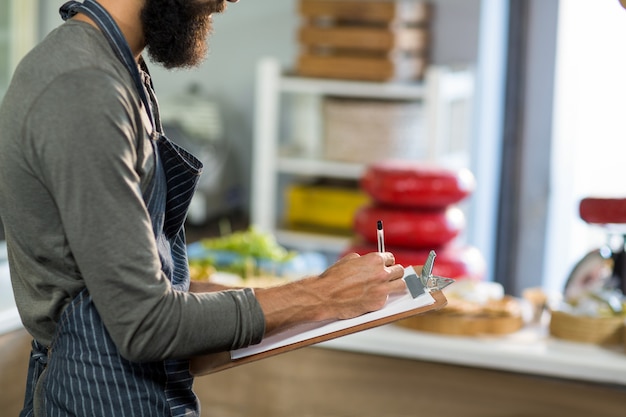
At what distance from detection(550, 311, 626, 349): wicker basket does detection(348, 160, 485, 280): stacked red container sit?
0.45 meters

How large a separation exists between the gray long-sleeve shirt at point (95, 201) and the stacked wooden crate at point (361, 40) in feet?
8.66

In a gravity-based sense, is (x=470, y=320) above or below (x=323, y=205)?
below

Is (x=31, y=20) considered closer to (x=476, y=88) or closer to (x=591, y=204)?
(x=476, y=88)

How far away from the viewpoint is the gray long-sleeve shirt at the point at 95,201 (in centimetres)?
100

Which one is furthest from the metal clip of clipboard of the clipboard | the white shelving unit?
the white shelving unit

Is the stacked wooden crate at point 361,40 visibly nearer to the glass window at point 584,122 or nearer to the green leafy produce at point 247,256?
the glass window at point 584,122

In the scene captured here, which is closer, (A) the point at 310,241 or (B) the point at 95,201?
(B) the point at 95,201

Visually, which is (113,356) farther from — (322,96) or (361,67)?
(322,96)

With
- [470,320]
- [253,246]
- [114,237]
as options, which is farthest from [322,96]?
[114,237]

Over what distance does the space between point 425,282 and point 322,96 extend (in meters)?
2.89

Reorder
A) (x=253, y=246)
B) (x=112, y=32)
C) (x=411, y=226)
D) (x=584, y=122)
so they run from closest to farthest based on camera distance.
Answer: (x=112, y=32)
(x=411, y=226)
(x=253, y=246)
(x=584, y=122)

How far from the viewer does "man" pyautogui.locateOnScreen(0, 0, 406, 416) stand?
1.00 meters

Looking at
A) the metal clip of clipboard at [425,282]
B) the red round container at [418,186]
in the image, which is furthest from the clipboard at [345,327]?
the red round container at [418,186]

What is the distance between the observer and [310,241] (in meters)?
3.88
